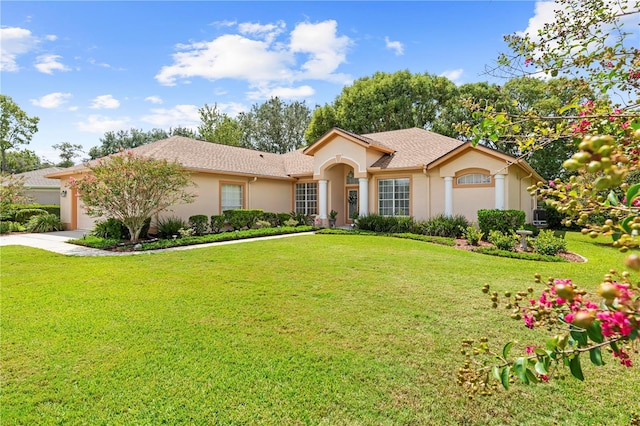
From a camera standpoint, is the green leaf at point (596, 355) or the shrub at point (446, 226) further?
the shrub at point (446, 226)

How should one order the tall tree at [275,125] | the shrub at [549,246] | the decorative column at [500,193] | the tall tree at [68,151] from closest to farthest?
the shrub at [549,246]
the decorative column at [500,193]
the tall tree at [275,125]
the tall tree at [68,151]

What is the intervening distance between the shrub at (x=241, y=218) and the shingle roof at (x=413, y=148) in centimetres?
732

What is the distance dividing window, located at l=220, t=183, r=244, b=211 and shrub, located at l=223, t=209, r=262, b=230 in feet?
3.42

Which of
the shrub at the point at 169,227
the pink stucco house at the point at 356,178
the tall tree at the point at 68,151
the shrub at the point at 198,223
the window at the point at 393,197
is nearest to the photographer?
the shrub at the point at 169,227

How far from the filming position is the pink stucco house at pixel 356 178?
16344mm

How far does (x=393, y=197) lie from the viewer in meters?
19.0

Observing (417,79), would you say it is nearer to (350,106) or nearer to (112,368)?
(350,106)

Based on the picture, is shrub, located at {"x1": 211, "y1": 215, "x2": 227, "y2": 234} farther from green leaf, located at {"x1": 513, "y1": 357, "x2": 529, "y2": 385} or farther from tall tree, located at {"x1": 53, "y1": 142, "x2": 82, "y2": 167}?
tall tree, located at {"x1": 53, "y1": 142, "x2": 82, "y2": 167}

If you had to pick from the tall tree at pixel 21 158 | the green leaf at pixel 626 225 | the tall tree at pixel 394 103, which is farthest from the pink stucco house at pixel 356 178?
the tall tree at pixel 21 158

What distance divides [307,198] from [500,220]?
38.7ft

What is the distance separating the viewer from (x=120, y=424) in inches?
119

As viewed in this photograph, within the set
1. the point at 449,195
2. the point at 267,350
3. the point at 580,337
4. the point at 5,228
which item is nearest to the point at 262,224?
the point at 449,195

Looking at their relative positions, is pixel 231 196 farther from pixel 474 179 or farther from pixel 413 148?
pixel 474 179

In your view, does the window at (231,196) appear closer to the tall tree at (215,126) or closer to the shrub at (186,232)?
the shrub at (186,232)
